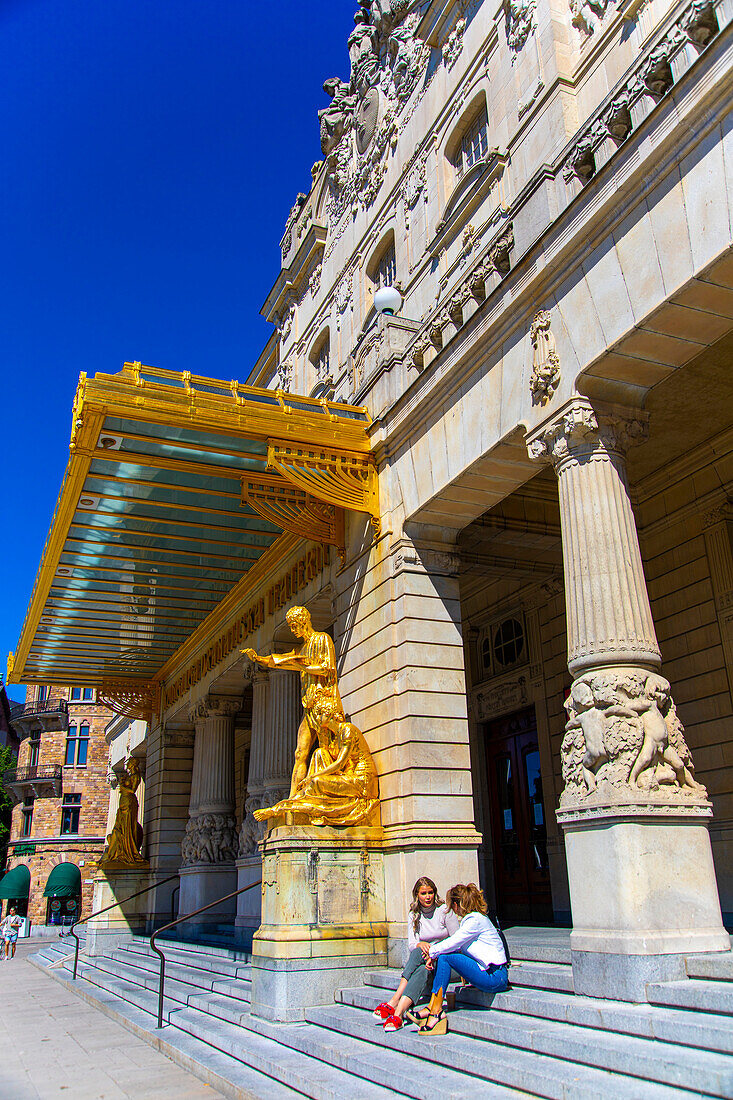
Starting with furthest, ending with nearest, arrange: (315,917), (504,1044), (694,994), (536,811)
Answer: (536,811) < (315,917) < (504,1044) < (694,994)

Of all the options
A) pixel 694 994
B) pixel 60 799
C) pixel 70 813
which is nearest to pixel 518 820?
pixel 694 994

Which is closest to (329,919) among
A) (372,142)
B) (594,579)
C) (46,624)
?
(594,579)

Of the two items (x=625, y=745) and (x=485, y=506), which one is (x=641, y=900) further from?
(x=485, y=506)

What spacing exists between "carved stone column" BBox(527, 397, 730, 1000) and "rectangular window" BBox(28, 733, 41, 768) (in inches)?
2002

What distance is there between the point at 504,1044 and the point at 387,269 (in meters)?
14.4

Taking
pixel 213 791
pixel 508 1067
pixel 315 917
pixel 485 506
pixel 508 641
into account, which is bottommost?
pixel 508 1067

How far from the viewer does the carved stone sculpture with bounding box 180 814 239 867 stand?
19.9 m

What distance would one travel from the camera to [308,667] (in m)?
11.1

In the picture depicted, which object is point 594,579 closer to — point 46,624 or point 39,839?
point 46,624

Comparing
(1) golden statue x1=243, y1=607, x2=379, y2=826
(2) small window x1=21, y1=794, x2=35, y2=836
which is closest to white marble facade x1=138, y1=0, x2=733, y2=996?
(1) golden statue x1=243, y1=607, x2=379, y2=826

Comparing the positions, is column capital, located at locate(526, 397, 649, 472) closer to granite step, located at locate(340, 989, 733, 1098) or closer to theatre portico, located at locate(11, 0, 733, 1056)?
theatre portico, located at locate(11, 0, 733, 1056)

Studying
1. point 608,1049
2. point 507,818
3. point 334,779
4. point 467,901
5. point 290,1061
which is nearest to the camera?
point 608,1049

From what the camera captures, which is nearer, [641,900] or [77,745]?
[641,900]

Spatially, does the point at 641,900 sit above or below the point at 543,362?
below
